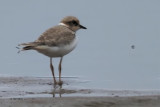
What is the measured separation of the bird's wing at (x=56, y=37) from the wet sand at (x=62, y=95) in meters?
0.64

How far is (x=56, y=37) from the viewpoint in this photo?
888cm

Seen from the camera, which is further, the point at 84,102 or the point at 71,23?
the point at 71,23

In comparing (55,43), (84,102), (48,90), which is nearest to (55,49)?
(55,43)

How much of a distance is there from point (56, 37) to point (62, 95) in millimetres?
1487

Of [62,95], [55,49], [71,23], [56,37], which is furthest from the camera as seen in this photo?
[71,23]

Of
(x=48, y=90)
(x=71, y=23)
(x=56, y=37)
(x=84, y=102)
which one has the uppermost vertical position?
(x=71, y=23)

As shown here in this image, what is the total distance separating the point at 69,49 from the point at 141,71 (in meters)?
1.39

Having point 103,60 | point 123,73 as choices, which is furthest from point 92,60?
point 123,73

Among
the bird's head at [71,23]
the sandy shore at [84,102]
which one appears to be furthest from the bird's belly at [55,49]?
the sandy shore at [84,102]

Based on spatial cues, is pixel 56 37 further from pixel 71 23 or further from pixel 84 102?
pixel 84 102

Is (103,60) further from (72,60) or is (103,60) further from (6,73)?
(6,73)

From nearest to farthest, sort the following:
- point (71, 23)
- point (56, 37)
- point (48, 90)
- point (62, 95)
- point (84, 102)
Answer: point (84, 102) < point (62, 95) < point (48, 90) < point (56, 37) < point (71, 23)

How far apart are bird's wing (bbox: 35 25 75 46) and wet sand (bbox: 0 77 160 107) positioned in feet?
2.10

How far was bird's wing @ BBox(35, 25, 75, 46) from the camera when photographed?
28.4 ft
